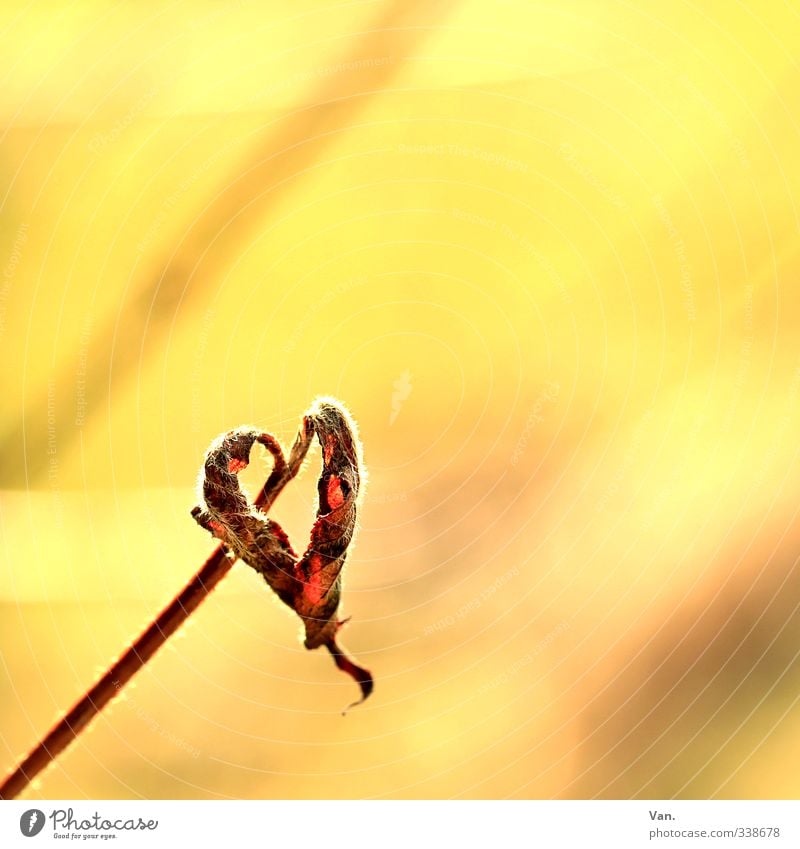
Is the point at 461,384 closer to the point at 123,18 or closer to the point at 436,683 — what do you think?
the point at 436,683

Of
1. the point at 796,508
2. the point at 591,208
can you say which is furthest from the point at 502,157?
the point at 796,508

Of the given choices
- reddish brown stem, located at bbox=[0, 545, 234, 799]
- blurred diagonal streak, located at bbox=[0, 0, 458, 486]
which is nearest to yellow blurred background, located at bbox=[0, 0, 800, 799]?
blurred diagonal streak, located at bbox=[0, 0, 458, 486]

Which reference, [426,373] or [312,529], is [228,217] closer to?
[426,373]

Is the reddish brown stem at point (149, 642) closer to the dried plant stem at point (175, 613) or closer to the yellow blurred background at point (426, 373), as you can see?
the dried plant stem at point (175, 613)

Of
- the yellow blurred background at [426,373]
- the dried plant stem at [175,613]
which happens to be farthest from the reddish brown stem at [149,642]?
the yellow blurred background at [426,373]

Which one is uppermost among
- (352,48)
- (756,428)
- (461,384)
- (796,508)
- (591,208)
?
(352,48)

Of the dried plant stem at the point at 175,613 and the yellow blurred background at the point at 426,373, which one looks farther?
the yellow blurred background at the point at 426,373

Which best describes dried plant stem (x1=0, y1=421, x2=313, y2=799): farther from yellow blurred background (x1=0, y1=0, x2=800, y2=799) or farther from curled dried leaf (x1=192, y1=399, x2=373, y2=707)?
yellow blurred background (x1=0, y1=0, x2=800, y2=799)
